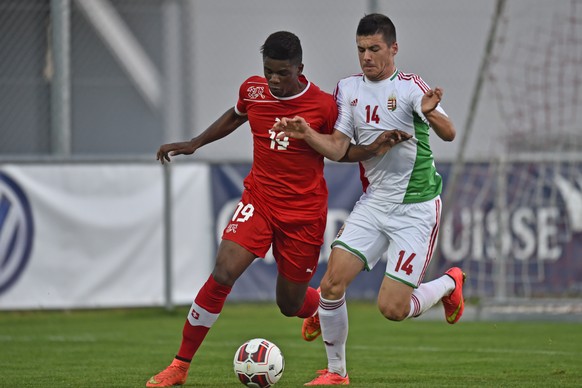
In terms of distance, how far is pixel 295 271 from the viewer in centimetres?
793

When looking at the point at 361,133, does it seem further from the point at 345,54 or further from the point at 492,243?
the point at 345,54

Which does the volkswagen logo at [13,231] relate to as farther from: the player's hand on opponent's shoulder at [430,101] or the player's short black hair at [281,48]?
the player's hand on opponent's shoulder at [430,101]

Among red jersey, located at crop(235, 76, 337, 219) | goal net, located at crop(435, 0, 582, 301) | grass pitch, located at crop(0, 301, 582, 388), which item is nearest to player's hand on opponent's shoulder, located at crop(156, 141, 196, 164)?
A: red jersey, located at crop(235, 76, 337, 219)

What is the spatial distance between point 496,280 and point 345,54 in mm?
3677

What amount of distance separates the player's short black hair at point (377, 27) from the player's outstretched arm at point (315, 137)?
0.67m

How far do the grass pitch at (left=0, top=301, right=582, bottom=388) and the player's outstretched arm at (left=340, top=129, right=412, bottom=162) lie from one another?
1455 millimetres

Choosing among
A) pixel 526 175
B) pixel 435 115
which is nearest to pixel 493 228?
pixel 526 175

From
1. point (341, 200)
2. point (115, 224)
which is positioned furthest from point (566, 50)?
point (115, 224)

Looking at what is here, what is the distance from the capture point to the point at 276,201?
7754 millimetres

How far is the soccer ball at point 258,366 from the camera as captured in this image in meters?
7.03

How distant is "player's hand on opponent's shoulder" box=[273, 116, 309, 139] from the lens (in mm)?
7188

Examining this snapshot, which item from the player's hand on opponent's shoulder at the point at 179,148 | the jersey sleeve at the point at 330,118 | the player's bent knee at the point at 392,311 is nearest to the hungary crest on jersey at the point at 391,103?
the jersey sleeve at the point at 330,118

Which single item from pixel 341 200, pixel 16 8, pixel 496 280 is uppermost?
pixel 16 8

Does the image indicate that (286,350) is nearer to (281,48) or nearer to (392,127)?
(392,127)
